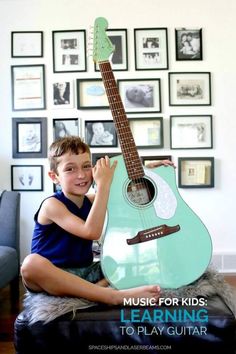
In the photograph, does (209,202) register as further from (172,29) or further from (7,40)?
(7,40)

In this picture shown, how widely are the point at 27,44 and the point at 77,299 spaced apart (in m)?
1.99

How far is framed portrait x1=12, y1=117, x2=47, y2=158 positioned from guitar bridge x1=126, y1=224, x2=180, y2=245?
1518 millimetres

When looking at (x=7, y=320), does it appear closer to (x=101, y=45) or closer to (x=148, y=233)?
(x=148, y=233)

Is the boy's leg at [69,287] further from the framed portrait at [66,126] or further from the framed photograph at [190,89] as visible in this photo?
the framed photograph at [190,89]

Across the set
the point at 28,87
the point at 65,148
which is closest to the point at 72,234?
the point at 65,148

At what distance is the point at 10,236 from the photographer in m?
1.97

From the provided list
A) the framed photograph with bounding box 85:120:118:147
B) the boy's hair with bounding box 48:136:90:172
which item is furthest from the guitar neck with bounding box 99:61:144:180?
the framed photograph with bounding box 85:120:118:147

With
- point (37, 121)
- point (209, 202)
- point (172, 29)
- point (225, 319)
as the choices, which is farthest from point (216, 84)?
point (225, 319)

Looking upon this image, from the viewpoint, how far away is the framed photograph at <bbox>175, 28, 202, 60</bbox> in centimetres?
242

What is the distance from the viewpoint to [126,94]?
2.44m

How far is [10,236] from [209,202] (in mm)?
1339

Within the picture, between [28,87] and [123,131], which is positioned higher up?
[28,87]

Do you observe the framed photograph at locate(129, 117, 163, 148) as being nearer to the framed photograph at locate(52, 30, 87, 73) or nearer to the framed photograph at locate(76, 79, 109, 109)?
the framed photograph at locate(76, 79, 109, 109)

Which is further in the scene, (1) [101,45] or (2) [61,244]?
(1) [101,45]
